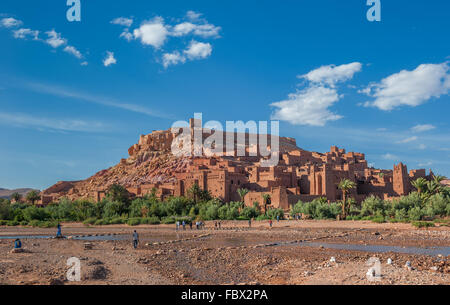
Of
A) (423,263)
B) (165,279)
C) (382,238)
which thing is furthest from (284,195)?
(165,279)

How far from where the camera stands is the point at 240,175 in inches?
2245

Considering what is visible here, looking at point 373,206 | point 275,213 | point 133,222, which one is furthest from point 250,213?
point 373,206

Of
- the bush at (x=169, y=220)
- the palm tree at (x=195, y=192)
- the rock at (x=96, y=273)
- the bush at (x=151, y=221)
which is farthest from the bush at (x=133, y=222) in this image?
the rock at (x=96, y=273)

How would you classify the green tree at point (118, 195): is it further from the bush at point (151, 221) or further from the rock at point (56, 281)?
the rock at point (56, 281)

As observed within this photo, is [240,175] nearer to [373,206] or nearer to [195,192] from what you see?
[195,192]

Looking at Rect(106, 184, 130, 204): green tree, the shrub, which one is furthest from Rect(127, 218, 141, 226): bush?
the shrub

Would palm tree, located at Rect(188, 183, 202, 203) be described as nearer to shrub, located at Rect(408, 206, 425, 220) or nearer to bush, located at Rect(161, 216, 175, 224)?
bush, located at Rect(161, 216, 175, 224)

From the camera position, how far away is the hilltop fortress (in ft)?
170

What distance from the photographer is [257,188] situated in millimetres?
55125

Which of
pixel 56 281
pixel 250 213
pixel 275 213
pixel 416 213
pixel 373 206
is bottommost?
pixel 250 213

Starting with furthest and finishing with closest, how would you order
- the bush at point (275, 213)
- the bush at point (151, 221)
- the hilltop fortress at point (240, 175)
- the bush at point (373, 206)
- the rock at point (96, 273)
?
the hilltop fortress at point (240, 175) < the bush at point (151, 221) < the bush at point (275, 213) < the bush at point (373, 206) < the rock at point (96, 273)

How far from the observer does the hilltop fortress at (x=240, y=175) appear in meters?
51.9
